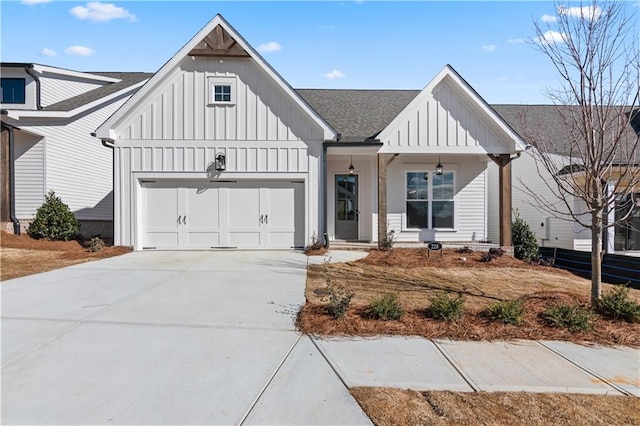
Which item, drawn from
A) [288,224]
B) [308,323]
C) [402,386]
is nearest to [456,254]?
[288,224]

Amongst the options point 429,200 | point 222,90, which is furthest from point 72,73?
point 429,200

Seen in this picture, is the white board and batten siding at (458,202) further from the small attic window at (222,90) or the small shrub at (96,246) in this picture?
the small shrub at (96,246)

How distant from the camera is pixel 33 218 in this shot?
13.8 meters

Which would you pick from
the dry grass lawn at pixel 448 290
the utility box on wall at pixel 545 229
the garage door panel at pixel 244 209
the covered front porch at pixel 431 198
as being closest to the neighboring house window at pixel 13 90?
the garage door panel at pixel 244 209

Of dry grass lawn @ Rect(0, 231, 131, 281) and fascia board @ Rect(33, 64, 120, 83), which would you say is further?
fascia board @ Rect(33, 64, 120, 83)

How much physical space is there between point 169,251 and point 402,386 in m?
9.62

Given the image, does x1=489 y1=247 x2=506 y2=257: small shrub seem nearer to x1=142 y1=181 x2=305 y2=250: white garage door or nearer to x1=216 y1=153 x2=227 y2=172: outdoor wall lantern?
x1=142 y1=181 x2=305 y2=250: white garage door

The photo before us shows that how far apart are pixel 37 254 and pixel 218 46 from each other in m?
8.09

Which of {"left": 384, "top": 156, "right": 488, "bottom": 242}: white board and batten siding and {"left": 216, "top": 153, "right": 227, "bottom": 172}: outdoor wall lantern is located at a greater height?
{"left": 216, "top": 153, "right": 227, "bottom": 172}: outdoor wall lantern

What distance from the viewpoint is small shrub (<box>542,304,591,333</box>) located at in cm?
493

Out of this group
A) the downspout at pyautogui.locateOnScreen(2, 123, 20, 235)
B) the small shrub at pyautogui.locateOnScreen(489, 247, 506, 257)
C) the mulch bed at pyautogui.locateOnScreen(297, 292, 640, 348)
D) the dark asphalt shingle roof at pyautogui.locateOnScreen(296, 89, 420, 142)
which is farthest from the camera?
the downspout at pyautogui.locateOnScreen(2, 123, 20, 235)

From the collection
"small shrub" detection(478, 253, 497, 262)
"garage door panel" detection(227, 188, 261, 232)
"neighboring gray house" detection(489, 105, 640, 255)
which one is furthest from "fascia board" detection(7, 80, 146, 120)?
"neighboring gray house" detection(489, 105, 640, 255)

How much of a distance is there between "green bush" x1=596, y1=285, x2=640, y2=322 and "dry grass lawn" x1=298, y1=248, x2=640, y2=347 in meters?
0.16

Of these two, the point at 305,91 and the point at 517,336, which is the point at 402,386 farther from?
the point at 305,91
